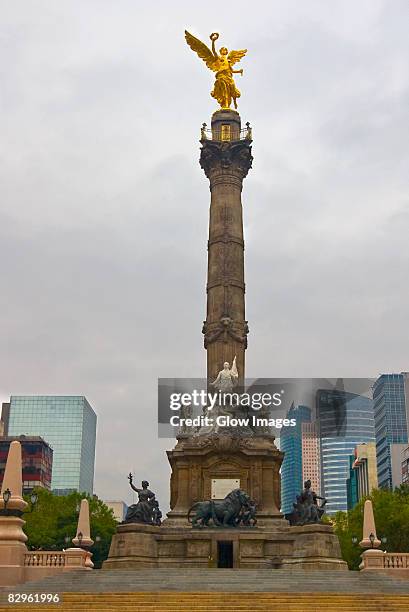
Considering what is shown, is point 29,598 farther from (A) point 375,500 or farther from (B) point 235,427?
(A) point 375,500

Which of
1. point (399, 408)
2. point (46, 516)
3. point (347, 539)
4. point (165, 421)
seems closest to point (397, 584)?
point (165, 421)

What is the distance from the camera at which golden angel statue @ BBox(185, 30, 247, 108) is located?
4531cm

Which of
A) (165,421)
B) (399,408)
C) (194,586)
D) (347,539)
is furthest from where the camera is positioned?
(399,408)

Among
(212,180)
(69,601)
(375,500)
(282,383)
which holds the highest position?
(212,180)

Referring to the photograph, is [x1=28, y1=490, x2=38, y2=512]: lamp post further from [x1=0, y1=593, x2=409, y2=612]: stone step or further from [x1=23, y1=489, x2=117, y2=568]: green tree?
[x1=0, y1=593, x2=409, y2=612]: stone step

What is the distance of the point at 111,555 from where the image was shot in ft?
104

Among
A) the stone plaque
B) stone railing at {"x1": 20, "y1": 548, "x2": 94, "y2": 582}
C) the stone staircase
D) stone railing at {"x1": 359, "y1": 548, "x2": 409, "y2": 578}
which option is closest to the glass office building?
the stone plaque

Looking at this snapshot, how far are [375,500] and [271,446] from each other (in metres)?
16.3

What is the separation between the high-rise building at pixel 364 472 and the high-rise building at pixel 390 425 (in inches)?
236

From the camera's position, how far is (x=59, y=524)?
51.2 m

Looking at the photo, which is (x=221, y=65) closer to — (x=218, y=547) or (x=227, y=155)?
(x=227, y=155)

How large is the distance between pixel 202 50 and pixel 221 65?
156 cm

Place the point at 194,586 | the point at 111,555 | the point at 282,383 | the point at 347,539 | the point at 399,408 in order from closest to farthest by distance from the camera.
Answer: the point at 194,586 → the point at 111,555 → the point at 282,383 → the point at 347,539 → the point at 399,408

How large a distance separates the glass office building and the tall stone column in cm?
12013
